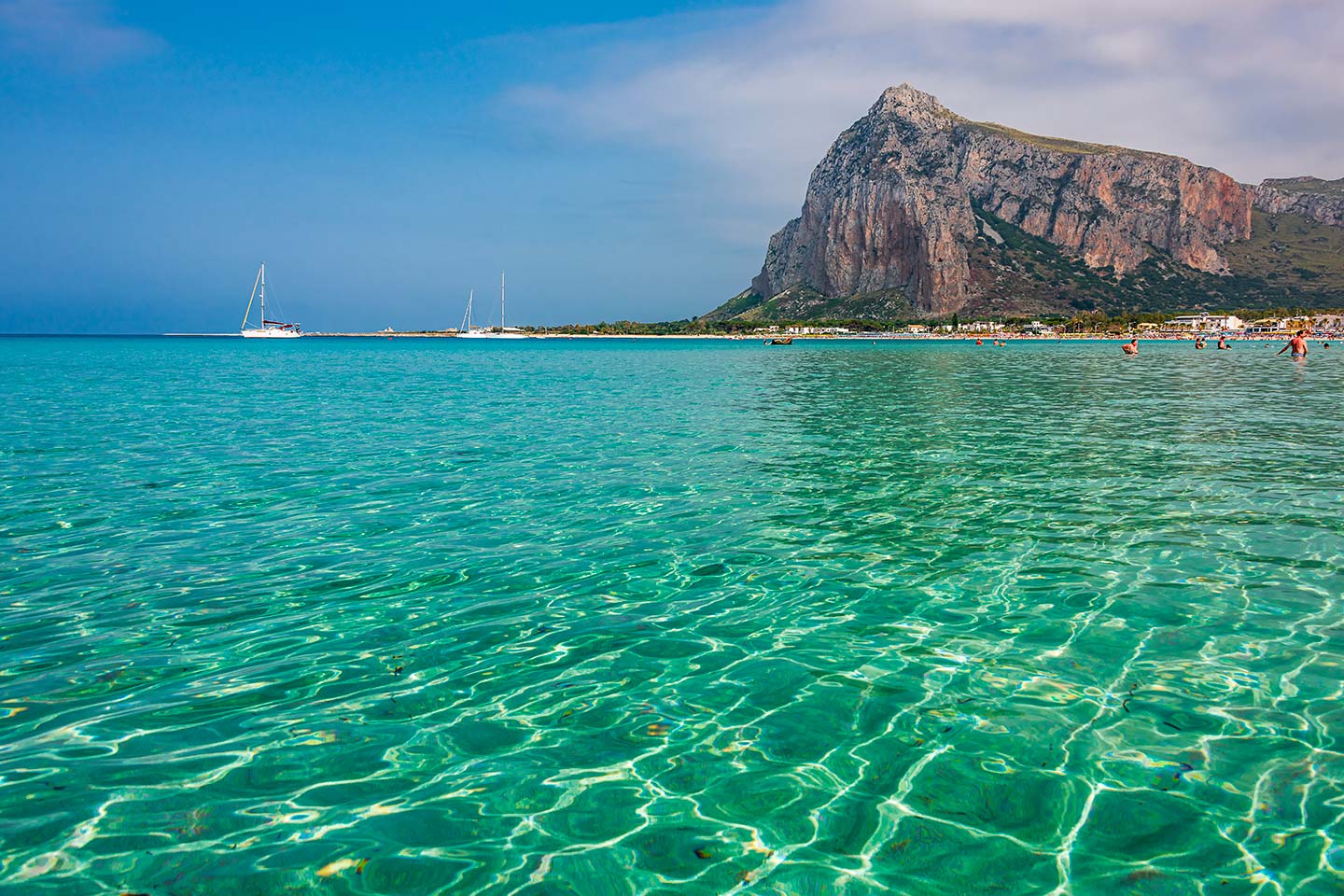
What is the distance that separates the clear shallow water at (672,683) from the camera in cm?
491

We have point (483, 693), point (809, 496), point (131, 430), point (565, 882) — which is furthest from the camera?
point (131, 430)

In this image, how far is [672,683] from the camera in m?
7.29

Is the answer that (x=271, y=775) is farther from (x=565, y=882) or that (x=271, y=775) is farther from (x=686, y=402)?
(x=686, y=402)

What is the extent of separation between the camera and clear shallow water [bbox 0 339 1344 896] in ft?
16.1

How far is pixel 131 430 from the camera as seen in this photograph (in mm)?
26172

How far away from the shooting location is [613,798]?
18.0 feet

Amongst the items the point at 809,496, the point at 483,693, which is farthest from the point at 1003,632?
the point at 809,496

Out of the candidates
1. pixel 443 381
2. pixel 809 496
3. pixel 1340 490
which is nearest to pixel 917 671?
pixel 809 496

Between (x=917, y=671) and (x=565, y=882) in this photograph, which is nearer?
(x=565, y=882)

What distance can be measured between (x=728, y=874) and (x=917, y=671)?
3.56 metres

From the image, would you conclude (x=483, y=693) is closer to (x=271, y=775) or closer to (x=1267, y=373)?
(x=271, y=775)

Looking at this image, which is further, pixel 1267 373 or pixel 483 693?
pixel 1267 373

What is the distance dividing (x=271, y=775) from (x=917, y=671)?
5.88 metres

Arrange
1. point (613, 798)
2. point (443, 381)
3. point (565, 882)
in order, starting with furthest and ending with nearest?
point (443, 381) → point (613, 798) → point (565, 882)
